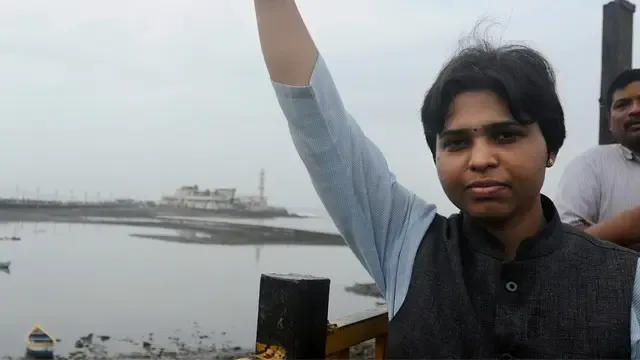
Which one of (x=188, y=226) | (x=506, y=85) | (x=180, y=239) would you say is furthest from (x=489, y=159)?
(x=188, y=226)

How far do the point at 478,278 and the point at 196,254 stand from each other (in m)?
31.1

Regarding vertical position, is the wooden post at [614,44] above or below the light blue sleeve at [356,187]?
above

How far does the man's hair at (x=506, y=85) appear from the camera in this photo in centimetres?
130

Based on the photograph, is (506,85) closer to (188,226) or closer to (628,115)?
(628,115)

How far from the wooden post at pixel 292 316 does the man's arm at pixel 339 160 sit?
0.63 ft

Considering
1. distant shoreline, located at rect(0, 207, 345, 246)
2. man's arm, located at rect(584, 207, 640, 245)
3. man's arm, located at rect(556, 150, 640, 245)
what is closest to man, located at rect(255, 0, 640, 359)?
man's arm, located at rect(584, 207, 640, 245)

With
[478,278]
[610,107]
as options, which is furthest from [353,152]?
[610,107]

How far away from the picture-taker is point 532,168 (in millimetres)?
1254

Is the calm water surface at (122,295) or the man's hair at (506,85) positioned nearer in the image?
the man's hair at (506,85)

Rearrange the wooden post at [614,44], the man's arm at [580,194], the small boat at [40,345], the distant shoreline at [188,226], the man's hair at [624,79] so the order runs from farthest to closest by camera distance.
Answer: the distant shoreline at [188,226] < the small boat at [40,345] < the wooden post at [614,44] < the man's hair at [624,79] < the man's arm at [580,194]

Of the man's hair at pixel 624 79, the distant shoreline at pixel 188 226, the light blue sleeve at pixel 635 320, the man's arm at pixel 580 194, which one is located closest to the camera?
the light blue sleeve at pixel 635 320

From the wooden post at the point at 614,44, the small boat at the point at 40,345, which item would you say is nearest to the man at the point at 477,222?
the wooden post at the point at 614,44

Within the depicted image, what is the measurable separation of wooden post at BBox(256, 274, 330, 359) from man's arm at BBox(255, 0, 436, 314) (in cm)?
19

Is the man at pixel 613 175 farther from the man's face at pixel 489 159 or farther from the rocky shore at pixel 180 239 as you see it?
the rocky shore at pixel 180 239
